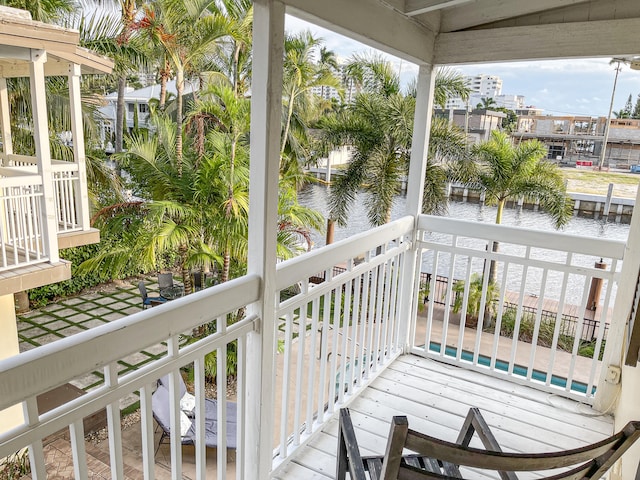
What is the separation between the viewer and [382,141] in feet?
25.8

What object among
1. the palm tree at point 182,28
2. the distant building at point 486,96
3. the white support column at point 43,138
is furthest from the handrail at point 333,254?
the distant building at point 486,96

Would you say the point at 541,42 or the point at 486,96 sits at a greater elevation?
the point at 486,96

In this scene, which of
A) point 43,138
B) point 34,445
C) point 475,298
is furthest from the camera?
point 475,298

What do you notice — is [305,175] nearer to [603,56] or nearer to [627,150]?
[627,150]

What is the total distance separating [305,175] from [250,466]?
24.2ft

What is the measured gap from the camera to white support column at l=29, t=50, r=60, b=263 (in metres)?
4.67

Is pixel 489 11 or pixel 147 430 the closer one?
pixel 147 430

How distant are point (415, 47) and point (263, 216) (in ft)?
4.90

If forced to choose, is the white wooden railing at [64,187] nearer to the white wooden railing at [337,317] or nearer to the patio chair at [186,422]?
the patio chair at [186,422]

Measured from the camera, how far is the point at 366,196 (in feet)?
27.0

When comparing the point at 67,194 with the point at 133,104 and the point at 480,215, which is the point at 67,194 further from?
the point at 133,104

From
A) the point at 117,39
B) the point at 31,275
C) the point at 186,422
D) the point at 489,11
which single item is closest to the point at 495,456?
the point at 489,11

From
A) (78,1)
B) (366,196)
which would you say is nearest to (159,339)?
(366,196)

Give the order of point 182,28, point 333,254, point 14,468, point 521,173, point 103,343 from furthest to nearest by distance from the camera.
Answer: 1. point 521,173
2. point 182,28
3. point 14,468
4. point 333,254
5. point 103,343
